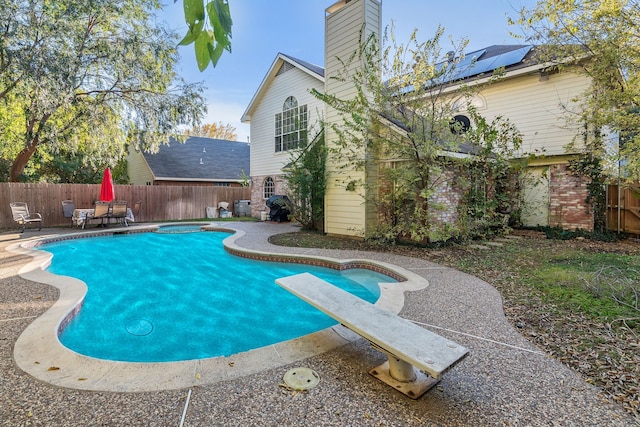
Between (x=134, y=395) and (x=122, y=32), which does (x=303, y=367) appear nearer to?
(x=134, y=395)

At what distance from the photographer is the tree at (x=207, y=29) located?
1.08 m

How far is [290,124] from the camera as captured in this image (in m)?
14.5

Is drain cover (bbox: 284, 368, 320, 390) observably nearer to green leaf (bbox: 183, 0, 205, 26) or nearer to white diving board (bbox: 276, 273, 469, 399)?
white diving board (bbox: 276, 273, 469, 399)

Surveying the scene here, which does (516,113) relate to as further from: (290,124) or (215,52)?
(215,52)

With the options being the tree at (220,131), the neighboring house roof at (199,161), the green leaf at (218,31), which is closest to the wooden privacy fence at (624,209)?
the green leaf at (218,31)

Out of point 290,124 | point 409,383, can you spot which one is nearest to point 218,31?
point 409,383

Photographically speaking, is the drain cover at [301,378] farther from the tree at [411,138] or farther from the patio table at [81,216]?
the patio table at [81,216]

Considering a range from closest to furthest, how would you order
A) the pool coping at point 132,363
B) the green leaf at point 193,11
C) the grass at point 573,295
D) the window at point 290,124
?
the green leaf at point 193,11, the pool coping at point 132,363, the grass at point 573,295, the window at point 290,124

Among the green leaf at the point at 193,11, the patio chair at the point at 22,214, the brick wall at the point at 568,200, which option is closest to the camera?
the green leaf at the point at 193,11

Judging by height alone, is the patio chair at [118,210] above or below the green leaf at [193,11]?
below

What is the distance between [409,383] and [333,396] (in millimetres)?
599

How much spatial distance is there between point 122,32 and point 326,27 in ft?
28.7

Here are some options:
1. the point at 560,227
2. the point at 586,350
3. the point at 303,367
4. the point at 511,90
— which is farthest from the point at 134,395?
the point at 511,90

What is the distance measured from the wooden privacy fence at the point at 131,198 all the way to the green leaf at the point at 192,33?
613 inches
